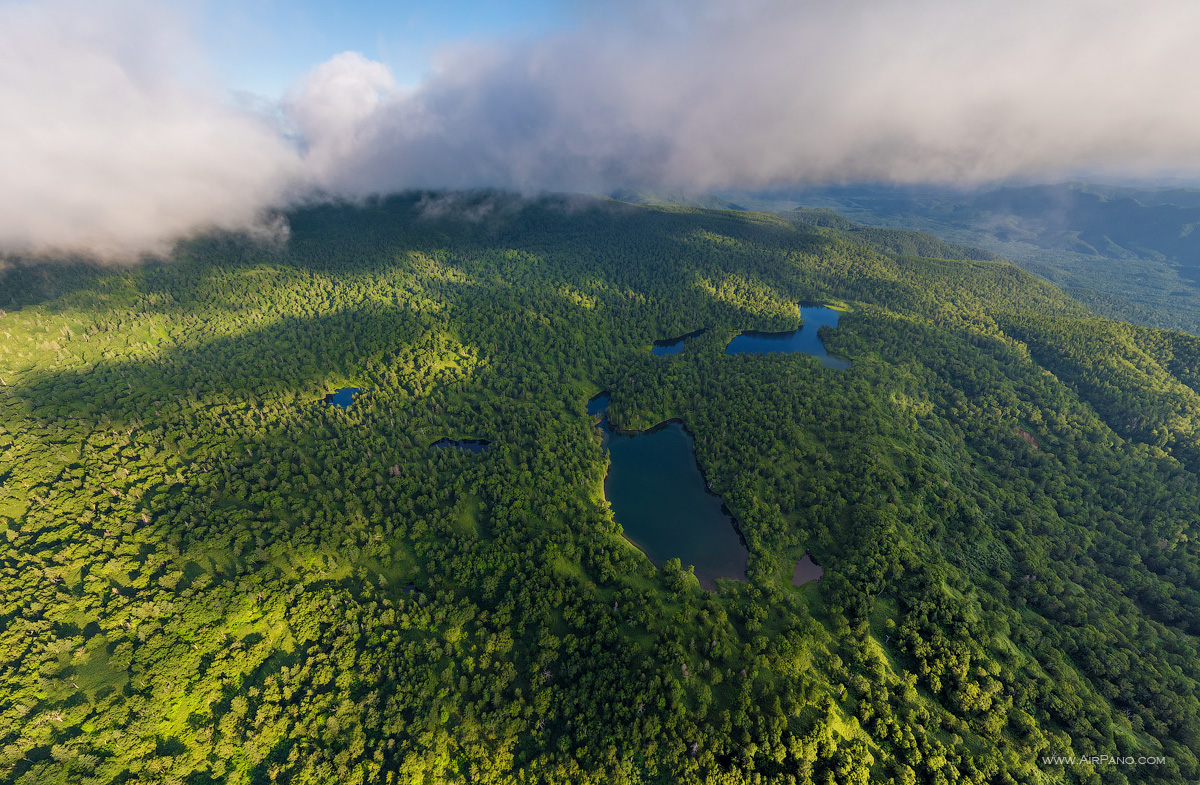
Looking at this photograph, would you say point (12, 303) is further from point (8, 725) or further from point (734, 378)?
point (734, 378)

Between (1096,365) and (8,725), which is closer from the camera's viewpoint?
(8,725)

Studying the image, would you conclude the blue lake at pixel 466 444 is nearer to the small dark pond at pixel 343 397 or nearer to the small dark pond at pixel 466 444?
the small dark pond at pixel 466 444

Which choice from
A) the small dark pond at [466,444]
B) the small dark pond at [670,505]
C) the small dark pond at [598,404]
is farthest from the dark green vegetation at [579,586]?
the small dark pond at [598,404]

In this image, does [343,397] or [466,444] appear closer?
[466,444]

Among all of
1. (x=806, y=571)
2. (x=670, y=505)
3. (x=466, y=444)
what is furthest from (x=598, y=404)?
(x=806, y=571)

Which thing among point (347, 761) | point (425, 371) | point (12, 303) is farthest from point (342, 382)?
point (12, 303)

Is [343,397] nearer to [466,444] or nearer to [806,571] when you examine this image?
[466,444]
